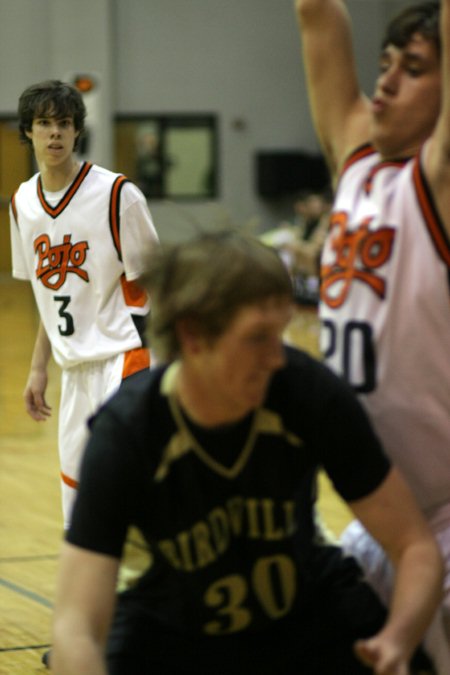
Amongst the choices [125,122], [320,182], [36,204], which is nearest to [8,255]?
[125,122]

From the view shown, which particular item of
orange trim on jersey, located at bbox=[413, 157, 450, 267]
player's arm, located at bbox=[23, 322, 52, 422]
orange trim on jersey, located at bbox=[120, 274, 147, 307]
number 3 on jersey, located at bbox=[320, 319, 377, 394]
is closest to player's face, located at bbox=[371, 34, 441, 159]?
orange trim on jersey, located at bbox=[413, 157, 450, 267]

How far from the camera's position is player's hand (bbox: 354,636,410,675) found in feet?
7.18

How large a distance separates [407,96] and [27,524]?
13.4 ft

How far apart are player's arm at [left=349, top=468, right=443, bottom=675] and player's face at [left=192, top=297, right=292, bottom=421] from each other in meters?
0.31

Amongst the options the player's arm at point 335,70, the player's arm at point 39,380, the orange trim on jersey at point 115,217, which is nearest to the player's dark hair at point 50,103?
the orange trim on jersey at point 115,217

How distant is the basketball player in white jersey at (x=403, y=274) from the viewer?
8.04ft

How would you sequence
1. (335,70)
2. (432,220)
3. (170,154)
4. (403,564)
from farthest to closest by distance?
(170,154)
(335,70)
(432,220)
(403,564)

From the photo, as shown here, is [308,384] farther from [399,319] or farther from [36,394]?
[36,394]

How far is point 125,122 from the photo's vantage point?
21438 mm

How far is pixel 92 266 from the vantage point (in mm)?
4301

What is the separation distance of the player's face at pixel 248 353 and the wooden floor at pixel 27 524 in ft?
1.43

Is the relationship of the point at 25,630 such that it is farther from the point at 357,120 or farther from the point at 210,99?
the point at 210,99

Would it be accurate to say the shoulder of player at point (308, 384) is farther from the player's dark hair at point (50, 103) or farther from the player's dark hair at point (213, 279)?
the player's dark hair at point (50, 103)

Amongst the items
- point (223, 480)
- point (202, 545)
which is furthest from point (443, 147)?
point (202, 545)
